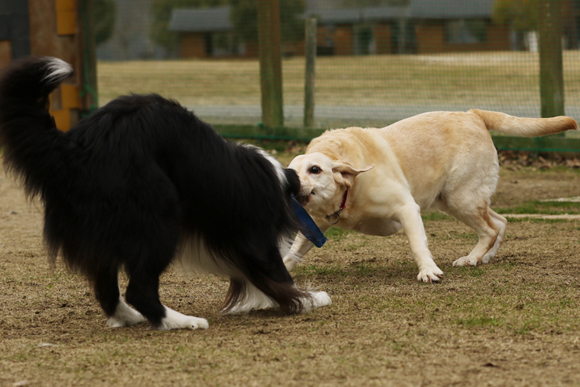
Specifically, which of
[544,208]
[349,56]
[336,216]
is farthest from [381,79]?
[336,216]

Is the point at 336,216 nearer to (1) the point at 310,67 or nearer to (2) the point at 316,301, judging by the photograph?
(2) the point at 316,301

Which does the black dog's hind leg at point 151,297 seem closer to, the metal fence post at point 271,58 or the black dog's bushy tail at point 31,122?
the black dog's bushy tail at point 31,122

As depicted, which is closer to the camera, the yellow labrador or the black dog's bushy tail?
the black dog's bushy tail

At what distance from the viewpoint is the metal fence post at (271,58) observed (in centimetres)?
984

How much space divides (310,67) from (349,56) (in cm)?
118

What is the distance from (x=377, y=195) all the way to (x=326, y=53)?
7.01 m

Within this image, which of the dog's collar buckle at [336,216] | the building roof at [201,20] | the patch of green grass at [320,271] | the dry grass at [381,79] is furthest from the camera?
the building roof at [201,20]

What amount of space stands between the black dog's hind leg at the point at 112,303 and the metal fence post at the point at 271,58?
6834 millimetres

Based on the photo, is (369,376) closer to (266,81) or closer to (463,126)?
(463,126)

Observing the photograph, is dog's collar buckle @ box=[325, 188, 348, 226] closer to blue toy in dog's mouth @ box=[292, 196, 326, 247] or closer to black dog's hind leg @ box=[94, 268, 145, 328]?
blue toy in dog's mouth @ box=[292, 196, 326, 247]

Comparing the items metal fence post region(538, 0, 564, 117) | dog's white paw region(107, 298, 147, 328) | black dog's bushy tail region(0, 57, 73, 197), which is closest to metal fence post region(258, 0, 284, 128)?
metal fence post region(538, 0, 564, 117)

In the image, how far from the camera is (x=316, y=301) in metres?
3.48

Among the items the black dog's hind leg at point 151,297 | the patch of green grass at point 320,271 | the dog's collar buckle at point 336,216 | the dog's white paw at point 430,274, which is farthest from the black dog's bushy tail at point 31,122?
the dog's white paw at point 430,274

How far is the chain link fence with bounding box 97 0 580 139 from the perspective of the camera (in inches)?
388
